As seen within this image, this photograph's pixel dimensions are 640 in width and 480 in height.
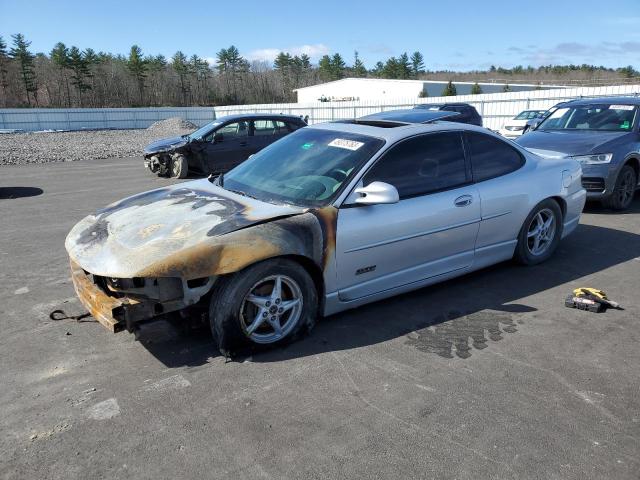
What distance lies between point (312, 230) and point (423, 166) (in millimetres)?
1364

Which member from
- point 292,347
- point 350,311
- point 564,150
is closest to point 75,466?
point 292,347

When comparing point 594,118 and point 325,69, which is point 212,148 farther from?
point 325,69

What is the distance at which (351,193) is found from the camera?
399 centimetres

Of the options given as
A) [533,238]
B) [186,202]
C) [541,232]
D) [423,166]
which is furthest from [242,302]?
[541,232]

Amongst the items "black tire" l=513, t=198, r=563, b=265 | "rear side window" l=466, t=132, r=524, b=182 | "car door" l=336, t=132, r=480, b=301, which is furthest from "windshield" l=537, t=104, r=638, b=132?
"car door" l=336, t=132, r=480, b=301

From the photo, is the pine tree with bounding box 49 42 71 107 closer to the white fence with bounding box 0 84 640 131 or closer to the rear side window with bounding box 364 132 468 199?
the white fence with bounding box 0 84 640 131

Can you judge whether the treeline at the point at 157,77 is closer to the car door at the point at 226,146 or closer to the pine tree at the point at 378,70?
the pine tree at the point at 378,70

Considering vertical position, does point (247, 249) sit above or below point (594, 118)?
below

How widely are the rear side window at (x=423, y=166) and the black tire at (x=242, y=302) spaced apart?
3.29ft

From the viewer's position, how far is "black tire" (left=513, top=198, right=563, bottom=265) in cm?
535

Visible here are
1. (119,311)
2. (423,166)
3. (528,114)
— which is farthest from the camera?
(528,114)

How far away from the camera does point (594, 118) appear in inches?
348

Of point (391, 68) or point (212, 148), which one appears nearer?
point (212, 148)

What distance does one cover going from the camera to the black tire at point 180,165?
12992mm
